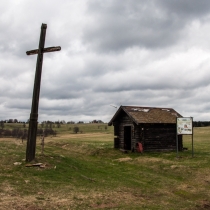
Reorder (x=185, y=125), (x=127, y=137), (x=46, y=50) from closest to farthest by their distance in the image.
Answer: (x=46, y=50), (x=185, y=125), (x=127, y=137)

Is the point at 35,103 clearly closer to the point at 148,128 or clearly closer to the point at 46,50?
the point at 46,50

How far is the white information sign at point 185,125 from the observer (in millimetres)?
20500

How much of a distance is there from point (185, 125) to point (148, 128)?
4553mm

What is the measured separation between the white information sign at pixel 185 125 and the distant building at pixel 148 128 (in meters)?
3.67

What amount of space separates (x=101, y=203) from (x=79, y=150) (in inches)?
814

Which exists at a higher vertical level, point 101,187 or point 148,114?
point 148,114

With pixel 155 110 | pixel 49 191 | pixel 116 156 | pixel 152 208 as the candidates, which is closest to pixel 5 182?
pixel 49 191

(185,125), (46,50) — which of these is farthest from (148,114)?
(46,50)

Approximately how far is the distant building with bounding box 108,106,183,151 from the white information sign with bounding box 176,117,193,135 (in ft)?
12.0

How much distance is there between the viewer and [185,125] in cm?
2072

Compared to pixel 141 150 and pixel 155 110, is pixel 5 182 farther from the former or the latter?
pixel 155 110

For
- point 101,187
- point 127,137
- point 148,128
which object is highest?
point 148,128

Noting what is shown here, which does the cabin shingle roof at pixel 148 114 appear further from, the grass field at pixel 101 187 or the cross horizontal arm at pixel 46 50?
the cross horizontal arm at pixel 46 50

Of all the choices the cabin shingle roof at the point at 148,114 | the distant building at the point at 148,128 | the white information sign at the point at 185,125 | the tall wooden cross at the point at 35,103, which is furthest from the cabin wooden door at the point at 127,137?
the tall wooden cross at the point at 35,103
